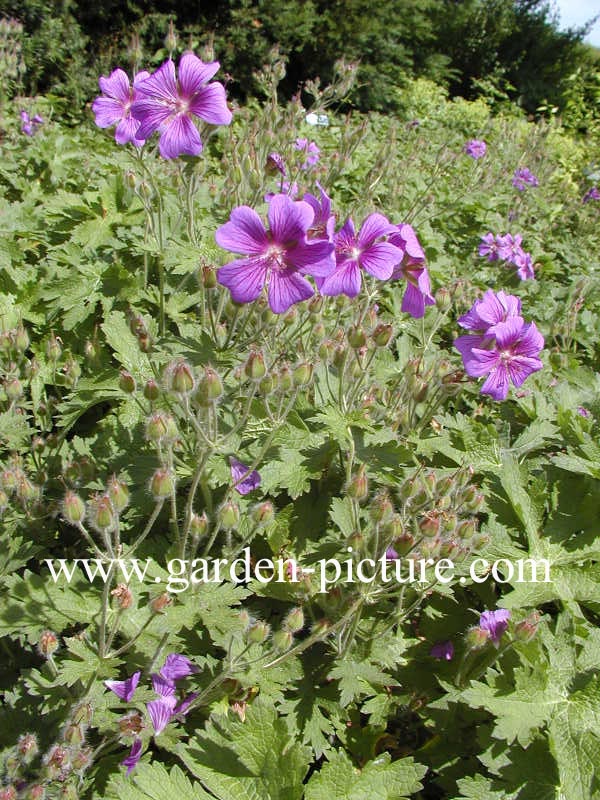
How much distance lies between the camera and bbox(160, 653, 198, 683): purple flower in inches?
66.7

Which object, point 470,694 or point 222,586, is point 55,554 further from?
point 470,694

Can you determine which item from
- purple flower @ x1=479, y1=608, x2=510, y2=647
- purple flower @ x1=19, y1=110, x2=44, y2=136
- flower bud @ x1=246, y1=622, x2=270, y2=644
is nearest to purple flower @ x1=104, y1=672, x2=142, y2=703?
flower bud @ x1=246, y1=622, x2=270, y2=644

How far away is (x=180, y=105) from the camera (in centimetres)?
195

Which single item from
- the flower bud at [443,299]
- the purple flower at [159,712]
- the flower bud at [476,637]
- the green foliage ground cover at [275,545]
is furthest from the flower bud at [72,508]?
the flower bud at [443,299]

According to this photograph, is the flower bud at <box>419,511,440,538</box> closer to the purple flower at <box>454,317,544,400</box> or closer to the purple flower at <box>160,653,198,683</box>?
the purple flower at <box>454,317,544,400</box>

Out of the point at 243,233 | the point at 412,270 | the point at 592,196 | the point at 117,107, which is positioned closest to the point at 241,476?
the point at 243,233

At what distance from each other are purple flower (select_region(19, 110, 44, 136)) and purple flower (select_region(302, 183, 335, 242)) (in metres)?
3.86

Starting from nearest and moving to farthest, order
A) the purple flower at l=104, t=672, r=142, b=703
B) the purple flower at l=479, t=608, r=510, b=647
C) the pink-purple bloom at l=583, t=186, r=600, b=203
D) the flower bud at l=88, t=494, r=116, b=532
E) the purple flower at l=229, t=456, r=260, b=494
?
the flower bud at l=88, t=494, r=116, b=532
the purple flower at l=104, t=672, r=142, b=703
the purple flower at l=479, t=608, r=510, b=647
the purple flower at l=229, t=456, r=260, b=494
the pink-purple bloom at l=583, t=186, r=600, b=203

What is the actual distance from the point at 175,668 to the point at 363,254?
1303mm

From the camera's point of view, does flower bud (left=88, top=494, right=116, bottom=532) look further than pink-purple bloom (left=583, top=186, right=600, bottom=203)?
No

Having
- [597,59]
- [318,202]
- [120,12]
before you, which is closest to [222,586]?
[318,202]

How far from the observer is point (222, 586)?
72.3 inches

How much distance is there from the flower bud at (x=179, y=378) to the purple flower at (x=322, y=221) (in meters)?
0.52

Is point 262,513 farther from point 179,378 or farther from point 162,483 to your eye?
point 179,378
